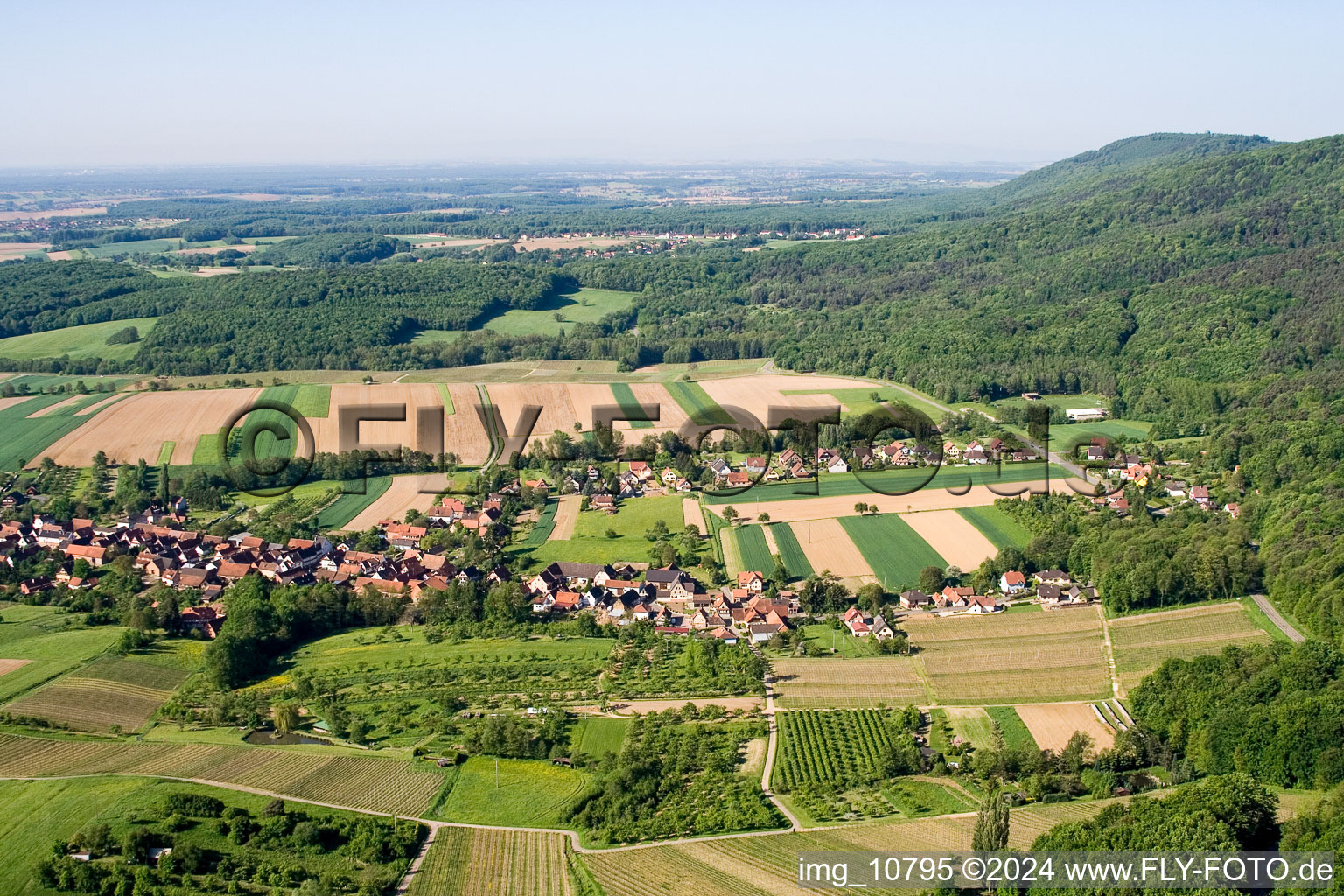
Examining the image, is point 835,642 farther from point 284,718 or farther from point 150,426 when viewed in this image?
point 150,426

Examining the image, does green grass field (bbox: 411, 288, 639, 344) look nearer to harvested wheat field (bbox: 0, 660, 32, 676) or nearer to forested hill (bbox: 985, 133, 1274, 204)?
harvested wheat field (bbox: 0, 660, 32, 676)

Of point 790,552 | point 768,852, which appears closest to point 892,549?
point 790,552

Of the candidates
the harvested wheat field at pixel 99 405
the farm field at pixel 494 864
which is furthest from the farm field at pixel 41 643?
the harvested wheat field at pixel 99 405

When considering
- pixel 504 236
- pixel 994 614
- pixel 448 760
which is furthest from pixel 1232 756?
pixel 504 236

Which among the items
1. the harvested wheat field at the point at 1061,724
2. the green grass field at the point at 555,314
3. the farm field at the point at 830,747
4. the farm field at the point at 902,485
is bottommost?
the farm field at the point at 830,747

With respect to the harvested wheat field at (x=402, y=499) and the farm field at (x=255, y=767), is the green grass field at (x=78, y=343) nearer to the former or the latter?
the harvested wheat field at (x=402, y=499)

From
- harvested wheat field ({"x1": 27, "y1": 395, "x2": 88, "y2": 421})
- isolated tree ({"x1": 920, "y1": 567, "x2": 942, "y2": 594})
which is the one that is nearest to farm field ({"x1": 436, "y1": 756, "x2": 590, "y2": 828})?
isolated tree ({"x1": 920, "y1": 567, "x2": 942, "y2": 594})

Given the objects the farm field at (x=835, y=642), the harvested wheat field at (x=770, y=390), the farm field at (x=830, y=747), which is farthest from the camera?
the harvested wheat field at (x=770, y=390)

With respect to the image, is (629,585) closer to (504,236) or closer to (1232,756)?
(1232,756)
